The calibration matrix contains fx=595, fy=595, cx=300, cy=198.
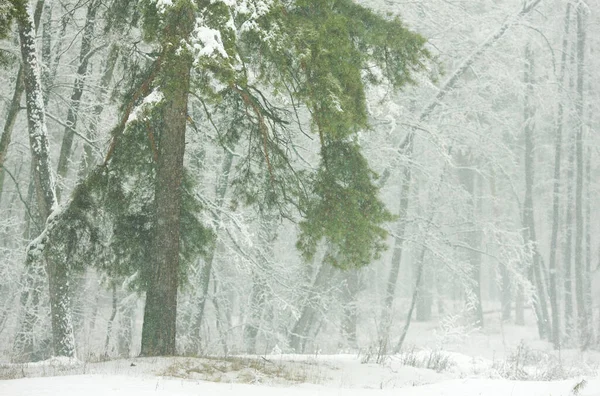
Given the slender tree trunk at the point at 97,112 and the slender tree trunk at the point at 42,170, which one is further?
the slender tree trunk at the point at 97,112

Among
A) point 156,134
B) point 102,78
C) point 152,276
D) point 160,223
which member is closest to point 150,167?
point 156,134

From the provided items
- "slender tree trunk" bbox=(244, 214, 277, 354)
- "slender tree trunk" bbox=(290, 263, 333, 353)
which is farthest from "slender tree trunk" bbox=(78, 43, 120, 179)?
"slender tree trunk" bbox=(290, 263, 333, 353)

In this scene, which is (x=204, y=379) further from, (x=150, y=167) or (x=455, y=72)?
(x=455, y=72)

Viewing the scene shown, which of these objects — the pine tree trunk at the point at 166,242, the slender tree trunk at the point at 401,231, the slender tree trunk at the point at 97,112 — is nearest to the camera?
the pine tree trunk at the point at 166,242

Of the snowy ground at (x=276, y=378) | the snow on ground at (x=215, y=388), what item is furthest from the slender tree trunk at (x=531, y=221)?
the snow on ground at (x=215, y=388)

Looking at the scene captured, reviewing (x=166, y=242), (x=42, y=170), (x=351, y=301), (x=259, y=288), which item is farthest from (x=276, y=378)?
(x=351, y=301)

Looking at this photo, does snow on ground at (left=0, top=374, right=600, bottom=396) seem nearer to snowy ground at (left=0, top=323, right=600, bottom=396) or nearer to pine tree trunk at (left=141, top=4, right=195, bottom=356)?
snowy ground at (left=0, top=323, right=600, bottom=396)

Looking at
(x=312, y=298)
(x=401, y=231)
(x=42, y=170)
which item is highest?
(x=42, y=170)

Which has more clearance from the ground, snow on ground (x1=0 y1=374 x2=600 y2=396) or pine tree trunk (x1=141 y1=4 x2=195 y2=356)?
pine tree trunk (x1=141 y1=4 x2=195 y2=356)

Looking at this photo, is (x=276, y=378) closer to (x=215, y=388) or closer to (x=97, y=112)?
(x=215, y=388)

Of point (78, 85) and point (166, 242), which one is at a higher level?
point (78, 85)

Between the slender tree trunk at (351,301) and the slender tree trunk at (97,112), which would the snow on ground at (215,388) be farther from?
the slender tree trunk at (351,301)

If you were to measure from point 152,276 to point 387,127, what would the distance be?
1041 centimetres

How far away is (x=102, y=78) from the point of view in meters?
13.6
